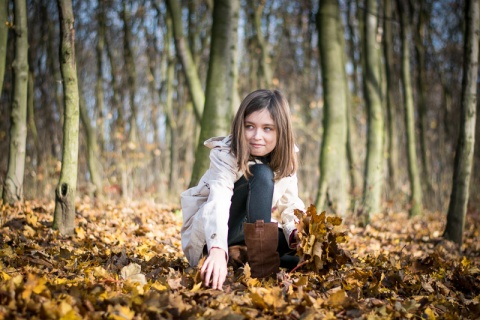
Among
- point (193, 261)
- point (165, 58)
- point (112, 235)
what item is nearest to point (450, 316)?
point (193, 261)

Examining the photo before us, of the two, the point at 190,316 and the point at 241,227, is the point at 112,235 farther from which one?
the point at 190,316

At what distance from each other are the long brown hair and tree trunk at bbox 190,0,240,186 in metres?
2.09

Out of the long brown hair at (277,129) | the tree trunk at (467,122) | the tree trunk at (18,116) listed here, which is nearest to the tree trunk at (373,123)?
the tree trunk at (467,122)

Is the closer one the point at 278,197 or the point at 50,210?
the point at 278,197

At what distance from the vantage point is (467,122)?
509 centimetres

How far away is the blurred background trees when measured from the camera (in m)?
6.41

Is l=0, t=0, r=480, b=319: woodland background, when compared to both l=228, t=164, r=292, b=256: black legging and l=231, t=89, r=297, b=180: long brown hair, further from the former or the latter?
l=231, t=89, r=297, b=180: long brown hair

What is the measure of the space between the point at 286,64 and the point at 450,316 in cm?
1376

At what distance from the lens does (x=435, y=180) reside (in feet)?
40.0

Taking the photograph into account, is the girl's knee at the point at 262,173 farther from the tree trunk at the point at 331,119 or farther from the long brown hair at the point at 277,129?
the tree trunk at the point at 331,119

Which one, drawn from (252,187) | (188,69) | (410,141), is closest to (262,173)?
(252,187)

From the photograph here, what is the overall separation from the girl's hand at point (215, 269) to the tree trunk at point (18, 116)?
3.21 metres

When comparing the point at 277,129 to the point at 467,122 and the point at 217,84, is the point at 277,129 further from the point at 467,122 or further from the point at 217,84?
the point at 467,122

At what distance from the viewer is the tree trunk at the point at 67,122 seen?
3453 mm
